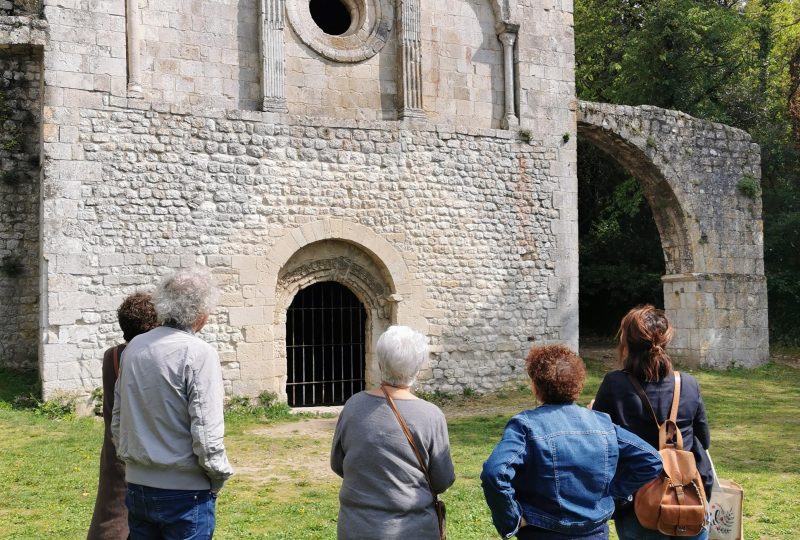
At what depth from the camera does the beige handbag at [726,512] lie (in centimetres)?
355

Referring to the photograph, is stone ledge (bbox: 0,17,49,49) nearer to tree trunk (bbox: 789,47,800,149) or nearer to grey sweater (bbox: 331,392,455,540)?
grey sweater (bbox: 331,392,455,540)

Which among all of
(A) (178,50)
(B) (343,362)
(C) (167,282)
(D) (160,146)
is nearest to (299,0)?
(A) (178,50)

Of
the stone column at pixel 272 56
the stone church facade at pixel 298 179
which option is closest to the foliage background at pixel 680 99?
the stone church facade at pixel 298 179


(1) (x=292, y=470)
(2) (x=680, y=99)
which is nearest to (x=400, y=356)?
(1) (x=292, y=470)

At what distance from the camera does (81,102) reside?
32.4ft

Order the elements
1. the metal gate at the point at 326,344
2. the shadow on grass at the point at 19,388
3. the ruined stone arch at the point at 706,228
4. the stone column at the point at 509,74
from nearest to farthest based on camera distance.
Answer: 1. the shadow on grass at the point at 19,388
2. the metal gate at the point at 326,344
3. the stone column at the point at 509,74
4. the ruined stone arch at the point at 706,228

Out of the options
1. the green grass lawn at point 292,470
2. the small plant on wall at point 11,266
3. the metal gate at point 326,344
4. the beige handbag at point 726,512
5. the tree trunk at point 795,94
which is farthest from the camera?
the tree trunk at point 795,94

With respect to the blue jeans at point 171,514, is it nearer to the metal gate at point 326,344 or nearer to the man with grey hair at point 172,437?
the man with grey hair at point 172,437

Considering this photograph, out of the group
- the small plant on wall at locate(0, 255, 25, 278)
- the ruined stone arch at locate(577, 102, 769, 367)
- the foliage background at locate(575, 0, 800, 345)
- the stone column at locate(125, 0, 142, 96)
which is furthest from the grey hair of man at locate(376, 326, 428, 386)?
the foliage background at locate(575, 0, 800, 345)

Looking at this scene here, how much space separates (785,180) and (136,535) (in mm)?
20753

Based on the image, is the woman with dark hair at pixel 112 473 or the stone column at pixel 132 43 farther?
the stone column at pixel 132 43

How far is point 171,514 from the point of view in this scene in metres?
3.17

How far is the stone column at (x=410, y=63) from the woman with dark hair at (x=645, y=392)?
858 cm

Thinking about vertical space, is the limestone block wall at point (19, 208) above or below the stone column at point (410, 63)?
below
